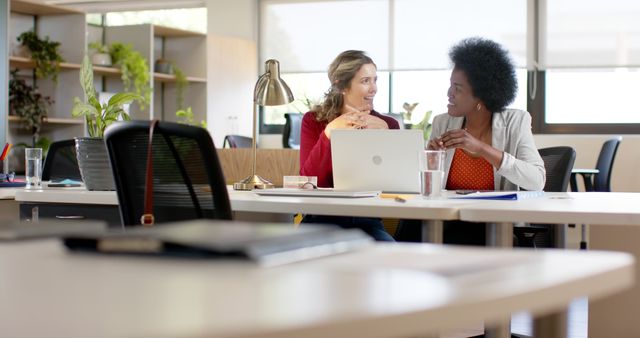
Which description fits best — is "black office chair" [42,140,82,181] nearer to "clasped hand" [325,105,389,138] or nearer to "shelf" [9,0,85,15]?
A: "clasped hand" [325,105,389,138]

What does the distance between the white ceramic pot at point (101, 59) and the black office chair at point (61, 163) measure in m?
3.42

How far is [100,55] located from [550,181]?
4766 mm

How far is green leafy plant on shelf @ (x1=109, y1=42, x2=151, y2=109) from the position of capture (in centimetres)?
744

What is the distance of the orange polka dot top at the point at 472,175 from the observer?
3.39 m

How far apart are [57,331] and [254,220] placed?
2.31m

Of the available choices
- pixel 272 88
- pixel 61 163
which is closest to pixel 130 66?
pixel 61 163

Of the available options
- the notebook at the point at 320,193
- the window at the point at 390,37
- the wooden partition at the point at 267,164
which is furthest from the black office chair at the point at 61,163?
the window at the point at 390,37

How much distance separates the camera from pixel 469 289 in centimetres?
75

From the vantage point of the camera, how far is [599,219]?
2.11 meters

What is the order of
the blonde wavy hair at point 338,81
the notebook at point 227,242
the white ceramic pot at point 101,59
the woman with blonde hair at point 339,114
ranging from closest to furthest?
the notebook at point 227,242 < the woman with blonde hair at point 339,114 < the blonde wavy hair at point 338,81 < the white ceramic pot at point 101,59

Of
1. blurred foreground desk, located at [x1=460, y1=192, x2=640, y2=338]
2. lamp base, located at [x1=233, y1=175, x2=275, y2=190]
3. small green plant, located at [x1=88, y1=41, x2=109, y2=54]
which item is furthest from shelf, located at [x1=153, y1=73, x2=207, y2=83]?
blurred foreground desk, located at [x1=460, y1=192, x2=640, y2=338]

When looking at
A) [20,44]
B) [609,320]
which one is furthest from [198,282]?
[20,44]

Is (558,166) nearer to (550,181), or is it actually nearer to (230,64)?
(550,181)

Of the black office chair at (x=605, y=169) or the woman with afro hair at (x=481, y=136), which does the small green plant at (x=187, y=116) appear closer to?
the black office chair at (x=605, y=169)
